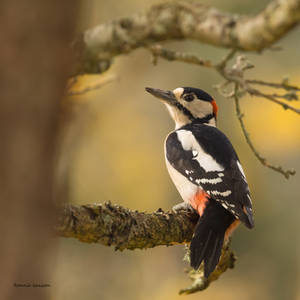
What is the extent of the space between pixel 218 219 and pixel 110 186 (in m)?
7.17

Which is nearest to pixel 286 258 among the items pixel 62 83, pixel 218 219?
pixel 218 219

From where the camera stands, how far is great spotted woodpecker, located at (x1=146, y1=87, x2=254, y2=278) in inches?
166

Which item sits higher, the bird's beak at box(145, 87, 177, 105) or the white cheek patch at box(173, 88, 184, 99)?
the white cheek patch at box(173, 88, 184, 99)

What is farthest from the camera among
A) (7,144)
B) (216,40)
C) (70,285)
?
(70,285)

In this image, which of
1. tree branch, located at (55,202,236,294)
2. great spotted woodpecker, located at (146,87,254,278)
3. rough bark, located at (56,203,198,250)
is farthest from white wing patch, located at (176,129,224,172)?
rough bark, located at (56,203,198,250)

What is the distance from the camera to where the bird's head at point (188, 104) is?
Result: 5840 mm

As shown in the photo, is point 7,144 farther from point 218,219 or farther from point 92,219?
point 218,219

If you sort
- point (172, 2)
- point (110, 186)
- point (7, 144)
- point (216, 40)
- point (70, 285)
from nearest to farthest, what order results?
1. point (7, 144)
2. point (216, 40)
3. point (172, 2)
4. point (70, 285)
5. point (110, 186)

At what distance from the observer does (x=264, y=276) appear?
454 inches

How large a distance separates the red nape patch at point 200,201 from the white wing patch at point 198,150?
0.69 ft

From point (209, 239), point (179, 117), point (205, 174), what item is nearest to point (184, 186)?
point (205, 174)

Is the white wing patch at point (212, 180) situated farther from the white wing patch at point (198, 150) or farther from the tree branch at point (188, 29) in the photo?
the tree branch at point (188, 29)

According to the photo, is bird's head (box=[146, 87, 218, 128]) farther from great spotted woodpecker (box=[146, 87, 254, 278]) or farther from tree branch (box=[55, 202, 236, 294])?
tree branch (box=[55, 202, 236, 294])

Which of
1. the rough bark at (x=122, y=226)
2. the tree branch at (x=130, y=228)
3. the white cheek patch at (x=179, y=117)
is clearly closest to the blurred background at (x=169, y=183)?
the white cheek patch at (x=179, y=117)
